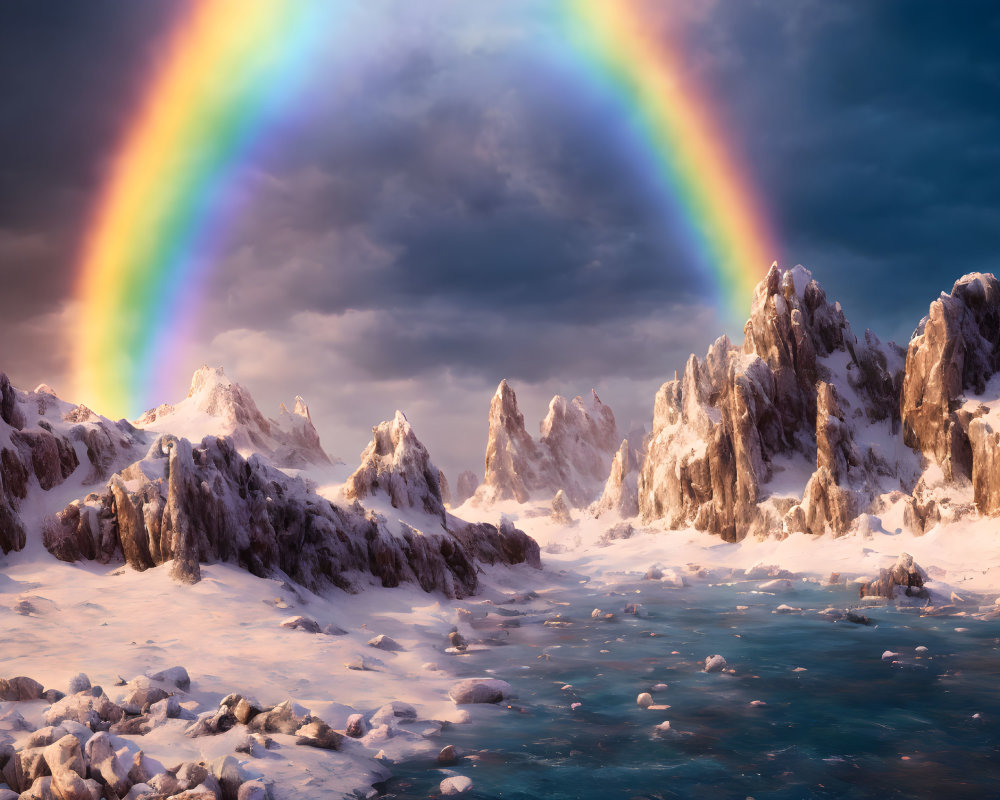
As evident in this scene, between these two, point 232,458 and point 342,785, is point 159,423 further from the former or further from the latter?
point 342,785

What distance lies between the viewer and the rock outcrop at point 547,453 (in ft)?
471

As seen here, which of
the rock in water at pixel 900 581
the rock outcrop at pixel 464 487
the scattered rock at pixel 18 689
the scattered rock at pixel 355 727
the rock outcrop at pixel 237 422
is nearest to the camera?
the scattered rock at pixel 18 689

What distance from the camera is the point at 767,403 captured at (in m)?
83.0

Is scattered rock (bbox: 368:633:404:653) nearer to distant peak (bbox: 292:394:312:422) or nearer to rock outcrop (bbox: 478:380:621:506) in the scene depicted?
distant peak (bbox: 292:394:312:422)

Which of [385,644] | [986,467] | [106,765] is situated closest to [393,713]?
[106,765]

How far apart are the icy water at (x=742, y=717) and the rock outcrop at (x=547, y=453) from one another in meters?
108

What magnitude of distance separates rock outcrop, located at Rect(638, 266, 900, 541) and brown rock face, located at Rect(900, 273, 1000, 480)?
8.37 metres

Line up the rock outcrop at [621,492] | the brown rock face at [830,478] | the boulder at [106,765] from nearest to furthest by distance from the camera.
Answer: the boulder at [106,765] → the brown rock face at [830,478] → the rock outcrop at [621,492]

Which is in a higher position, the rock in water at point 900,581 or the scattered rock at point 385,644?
the rock in water at point 900,581

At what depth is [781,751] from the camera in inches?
666

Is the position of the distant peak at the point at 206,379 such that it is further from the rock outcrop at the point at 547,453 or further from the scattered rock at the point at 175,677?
the scattered rock at the point at 175,677

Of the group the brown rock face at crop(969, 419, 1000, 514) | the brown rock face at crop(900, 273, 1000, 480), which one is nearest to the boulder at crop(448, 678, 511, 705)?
the brown rock face at crop(969, 419, 1000, 514)

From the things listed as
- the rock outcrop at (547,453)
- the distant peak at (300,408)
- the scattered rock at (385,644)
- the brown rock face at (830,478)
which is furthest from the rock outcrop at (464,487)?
the scattered rock at (385,644)

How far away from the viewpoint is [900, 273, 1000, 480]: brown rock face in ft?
210
